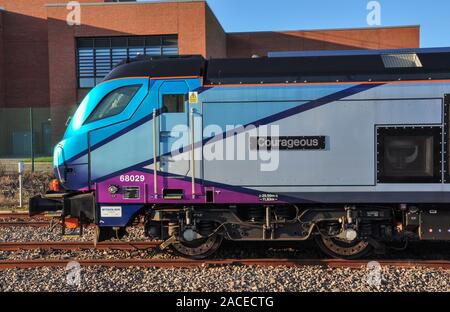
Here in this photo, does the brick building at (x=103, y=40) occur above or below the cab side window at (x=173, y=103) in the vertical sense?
above

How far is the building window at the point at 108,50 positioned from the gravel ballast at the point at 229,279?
77.3ft

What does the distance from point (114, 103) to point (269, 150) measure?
2.46 metres

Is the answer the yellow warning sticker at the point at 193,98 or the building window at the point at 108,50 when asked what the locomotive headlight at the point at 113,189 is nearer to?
the yellow warning sticker at the point at 193,98

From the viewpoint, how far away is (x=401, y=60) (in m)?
6.39

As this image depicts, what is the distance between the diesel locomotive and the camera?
6090 millimetres

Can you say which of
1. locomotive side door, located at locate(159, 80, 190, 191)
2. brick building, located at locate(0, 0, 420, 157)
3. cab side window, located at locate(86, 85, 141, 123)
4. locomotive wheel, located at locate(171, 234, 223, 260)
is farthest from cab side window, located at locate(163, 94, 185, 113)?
brick building, located at locate(0, 0, 420, 157)

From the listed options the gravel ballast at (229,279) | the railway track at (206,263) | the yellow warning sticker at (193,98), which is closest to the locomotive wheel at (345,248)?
the railway track at (206,263)

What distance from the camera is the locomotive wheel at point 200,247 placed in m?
6.73

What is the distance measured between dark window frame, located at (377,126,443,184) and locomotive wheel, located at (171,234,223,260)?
264 centimetres

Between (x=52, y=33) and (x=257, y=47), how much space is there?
17.4 metres

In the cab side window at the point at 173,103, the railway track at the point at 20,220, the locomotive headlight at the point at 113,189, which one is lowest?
the railway track at the point at 20,220

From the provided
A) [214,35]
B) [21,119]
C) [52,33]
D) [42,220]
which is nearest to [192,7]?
[214,35]

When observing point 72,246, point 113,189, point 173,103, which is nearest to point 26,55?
point 72,246
